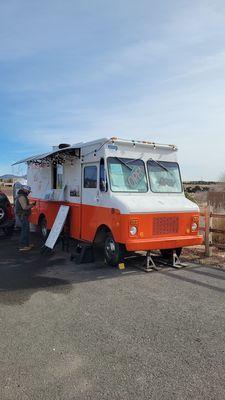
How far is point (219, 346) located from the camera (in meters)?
4.64

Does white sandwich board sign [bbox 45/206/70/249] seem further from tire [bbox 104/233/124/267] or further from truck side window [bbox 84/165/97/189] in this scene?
tire [bbox 104/233/124/267]

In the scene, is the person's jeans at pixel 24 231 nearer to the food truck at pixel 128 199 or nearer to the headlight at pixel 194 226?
the food truck at pixel 128 199

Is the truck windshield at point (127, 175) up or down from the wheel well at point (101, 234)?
up

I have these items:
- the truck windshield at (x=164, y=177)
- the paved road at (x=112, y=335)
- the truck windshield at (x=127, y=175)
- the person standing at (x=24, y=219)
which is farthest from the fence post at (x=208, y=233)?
the person standing at (x=24, y=219)

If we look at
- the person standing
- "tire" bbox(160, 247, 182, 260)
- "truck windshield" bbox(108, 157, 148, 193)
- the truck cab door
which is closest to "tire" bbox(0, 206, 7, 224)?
the person standing

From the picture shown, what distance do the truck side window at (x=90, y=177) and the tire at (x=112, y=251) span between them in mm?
1295

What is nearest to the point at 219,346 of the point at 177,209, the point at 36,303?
the point at 36,303

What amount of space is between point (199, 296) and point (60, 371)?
3.24 m

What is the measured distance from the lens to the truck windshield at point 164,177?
9.32 m

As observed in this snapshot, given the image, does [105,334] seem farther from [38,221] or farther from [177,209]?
[38,221]

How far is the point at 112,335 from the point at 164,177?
17.1 feet

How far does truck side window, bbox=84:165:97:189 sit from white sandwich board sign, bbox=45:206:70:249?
48.1 inches

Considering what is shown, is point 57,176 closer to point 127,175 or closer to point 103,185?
point 103,185

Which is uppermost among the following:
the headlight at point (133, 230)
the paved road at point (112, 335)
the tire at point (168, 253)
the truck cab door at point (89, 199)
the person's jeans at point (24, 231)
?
the truck cab door at point (89, 199)
